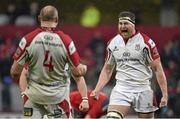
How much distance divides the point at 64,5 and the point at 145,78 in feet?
42.2

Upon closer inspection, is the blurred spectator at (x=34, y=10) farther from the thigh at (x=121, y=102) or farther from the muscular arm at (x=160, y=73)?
the muscular arm at (x=160, y=73)

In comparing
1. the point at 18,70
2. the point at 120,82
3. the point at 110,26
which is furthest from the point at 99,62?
the point at 18,70

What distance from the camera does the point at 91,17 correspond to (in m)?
22.2

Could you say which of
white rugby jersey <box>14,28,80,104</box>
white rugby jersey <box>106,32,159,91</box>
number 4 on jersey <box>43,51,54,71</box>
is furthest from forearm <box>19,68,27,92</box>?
white rugby jersey <box>106,32,159,91</box>

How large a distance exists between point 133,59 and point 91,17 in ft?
37.4

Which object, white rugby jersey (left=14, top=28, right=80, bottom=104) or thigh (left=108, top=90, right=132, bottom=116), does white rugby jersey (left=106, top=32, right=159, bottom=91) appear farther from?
white rugby jersey (left=14, top=28, right=80, bottom=104)

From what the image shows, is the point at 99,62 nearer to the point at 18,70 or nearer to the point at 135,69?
the point at 135,69

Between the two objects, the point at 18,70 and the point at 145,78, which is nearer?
the point at 18,70

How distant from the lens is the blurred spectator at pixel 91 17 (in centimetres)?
2206

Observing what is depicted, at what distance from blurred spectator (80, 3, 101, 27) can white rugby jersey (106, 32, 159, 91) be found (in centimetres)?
1100

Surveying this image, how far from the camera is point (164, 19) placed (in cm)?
2247

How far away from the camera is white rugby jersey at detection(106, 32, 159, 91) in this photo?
10789 millimetres

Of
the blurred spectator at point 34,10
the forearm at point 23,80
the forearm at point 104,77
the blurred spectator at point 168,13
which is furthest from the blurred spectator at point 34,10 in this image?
the forearm at point 23,80

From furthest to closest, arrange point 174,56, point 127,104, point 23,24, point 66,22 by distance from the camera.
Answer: point 66,22, point 23,24, point 174,56, point 127,104
